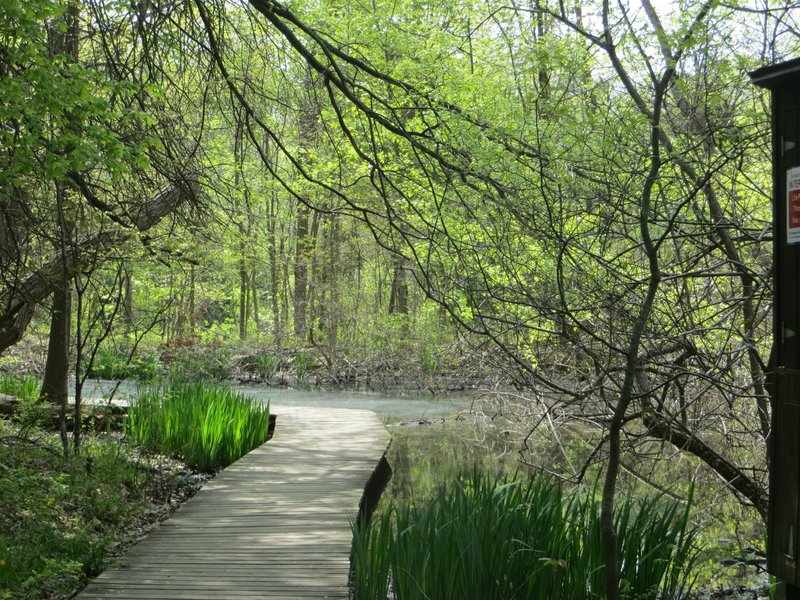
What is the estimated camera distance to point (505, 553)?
144 inches

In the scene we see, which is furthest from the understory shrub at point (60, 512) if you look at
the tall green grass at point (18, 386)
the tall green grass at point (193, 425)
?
the tall green grass at point (18, 386)

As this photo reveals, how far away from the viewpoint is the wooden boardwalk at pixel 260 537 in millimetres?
4039

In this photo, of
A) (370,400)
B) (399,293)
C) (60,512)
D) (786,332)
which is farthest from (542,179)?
(399,293)

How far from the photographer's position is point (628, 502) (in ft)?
13.1

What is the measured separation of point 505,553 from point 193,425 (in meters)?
4.42

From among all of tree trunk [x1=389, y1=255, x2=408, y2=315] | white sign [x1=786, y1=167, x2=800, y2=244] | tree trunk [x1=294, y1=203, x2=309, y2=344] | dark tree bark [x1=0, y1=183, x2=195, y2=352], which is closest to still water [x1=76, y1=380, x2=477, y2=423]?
tree trunk [x1=294, y1=203, x2=309, y2=344]

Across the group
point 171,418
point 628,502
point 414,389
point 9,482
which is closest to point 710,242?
point 628,502

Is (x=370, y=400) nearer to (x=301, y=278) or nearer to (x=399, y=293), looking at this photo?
(x=399, y=293)

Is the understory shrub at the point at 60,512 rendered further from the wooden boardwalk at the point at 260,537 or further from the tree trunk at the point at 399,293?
the tree trunk at the point at 399,293

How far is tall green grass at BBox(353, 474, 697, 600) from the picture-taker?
11.4ft

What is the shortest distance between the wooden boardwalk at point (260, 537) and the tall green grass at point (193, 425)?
1.06 ft

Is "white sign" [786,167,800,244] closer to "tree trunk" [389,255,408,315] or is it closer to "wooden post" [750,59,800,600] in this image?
"wooden post" [750,59,800,600]

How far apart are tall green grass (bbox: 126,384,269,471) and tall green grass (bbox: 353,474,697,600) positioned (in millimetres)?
3685

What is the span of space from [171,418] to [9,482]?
274 centimetres
